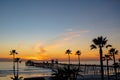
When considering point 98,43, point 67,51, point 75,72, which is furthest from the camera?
point 67,51

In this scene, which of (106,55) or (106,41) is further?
(106,55)

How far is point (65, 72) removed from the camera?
40281mm

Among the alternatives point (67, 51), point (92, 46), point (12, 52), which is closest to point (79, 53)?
point (67, 51)

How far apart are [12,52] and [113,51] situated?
58.5m

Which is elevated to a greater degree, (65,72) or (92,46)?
(92,46)

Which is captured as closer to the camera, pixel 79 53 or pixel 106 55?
pixel 106 55

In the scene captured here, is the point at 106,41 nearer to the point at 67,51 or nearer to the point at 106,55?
the point at 106,55

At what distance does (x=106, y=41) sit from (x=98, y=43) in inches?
80.1

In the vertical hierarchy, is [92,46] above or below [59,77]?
above

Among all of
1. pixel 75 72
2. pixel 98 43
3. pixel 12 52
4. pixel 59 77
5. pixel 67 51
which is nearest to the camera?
pixel 59 77

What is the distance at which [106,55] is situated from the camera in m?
66.6

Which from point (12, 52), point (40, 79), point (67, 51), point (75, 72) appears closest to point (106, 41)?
point (75, 72)

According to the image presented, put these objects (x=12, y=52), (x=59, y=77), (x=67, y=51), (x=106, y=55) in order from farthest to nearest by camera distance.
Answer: (x=67, y=51) → (x=12, y=52) → (x=106, y=55) → (x=59, y=77)

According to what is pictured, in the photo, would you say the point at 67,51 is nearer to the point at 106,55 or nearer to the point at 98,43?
the point at 106,55
